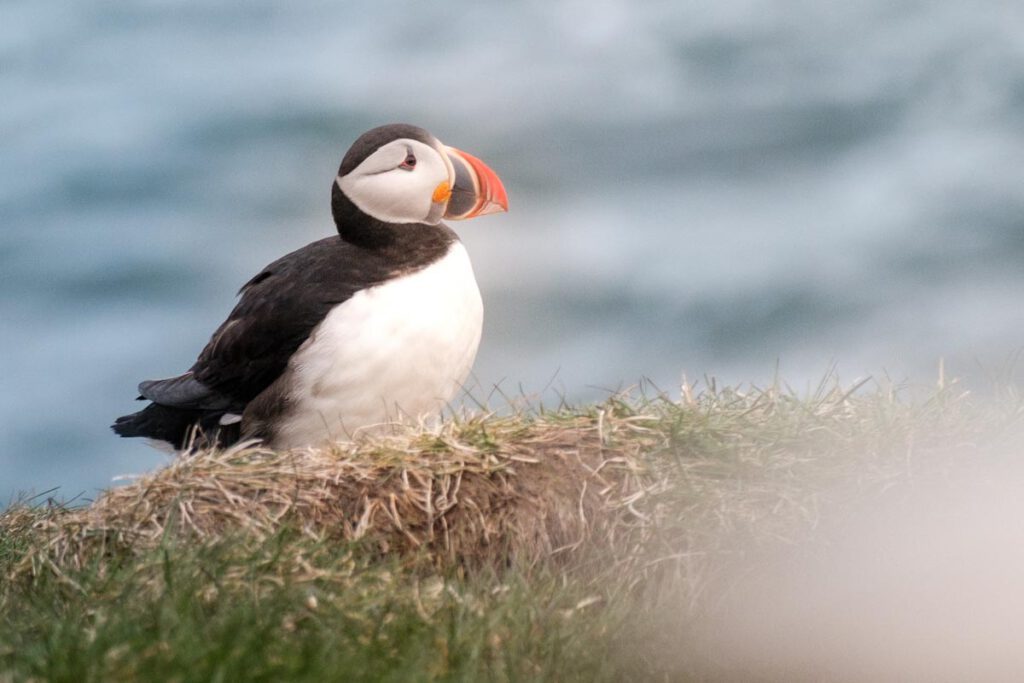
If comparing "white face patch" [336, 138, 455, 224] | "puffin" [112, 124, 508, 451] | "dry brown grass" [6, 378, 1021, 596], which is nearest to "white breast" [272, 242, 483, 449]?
"puffin" [112, 124, 508, 451]

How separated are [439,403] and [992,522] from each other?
2429 mm

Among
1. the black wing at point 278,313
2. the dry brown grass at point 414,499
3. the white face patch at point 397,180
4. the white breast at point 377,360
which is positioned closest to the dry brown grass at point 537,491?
the dry brown grass at point 414,499

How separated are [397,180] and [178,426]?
1.66 m

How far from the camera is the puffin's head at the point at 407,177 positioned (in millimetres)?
6086

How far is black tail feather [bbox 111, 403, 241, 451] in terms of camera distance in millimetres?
6230

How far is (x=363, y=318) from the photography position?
5.86 metres

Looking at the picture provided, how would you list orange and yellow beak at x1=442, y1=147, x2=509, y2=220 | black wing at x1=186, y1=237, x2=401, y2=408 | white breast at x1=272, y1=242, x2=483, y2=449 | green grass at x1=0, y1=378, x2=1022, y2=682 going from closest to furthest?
green grass at x1=0, y1=378, x2=1022, y2=682 < white breast at x1=272, y1=242, x2=483, y2=449 < black wing at x1=186, y1=237, x2=401, y2=408 < orange and yellow beak at x1=442, y1=147, x2=509, y2=220

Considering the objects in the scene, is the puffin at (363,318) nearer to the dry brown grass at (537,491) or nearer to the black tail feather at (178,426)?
the black tail feather at (178,426)

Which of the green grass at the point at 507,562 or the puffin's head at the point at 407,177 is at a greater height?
the puffin's head at the point at 407,177

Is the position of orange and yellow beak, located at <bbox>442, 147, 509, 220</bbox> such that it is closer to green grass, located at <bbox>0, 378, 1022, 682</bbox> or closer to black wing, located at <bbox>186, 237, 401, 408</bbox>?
black wing, located at <bbox>186, 237, 401, 408</bbox>

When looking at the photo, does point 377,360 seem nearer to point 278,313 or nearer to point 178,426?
point 278,313

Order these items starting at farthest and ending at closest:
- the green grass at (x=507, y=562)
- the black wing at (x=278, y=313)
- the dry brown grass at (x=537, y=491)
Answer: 1. the black wing at (x=278, y=313)
2. the dry brown grass at (x=537, y=491)
3. the green grass at (x=507, y=562)

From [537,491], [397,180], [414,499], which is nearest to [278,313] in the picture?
[397,180]

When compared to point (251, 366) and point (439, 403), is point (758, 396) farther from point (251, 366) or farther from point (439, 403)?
point (251, 366)
